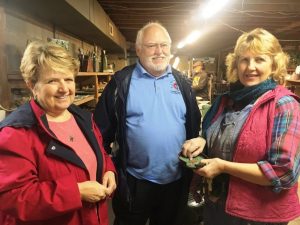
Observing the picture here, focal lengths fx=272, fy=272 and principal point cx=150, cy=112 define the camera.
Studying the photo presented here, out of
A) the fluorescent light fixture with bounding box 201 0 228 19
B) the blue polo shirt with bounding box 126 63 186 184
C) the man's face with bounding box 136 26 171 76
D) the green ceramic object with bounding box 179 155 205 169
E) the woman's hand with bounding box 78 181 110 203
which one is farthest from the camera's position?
the fluorescent light fixture with bounding box 201 0 228 19

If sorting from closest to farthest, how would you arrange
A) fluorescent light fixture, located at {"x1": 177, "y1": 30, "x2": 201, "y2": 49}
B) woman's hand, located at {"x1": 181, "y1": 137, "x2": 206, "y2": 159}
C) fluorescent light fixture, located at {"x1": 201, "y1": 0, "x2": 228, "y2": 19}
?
woman's hand, located at {"x1": 181, "y1": 137, "x2": 206, "y2": 159}, fluorescent light fixture, located at {"x1": 201, "y1": 0, "x2": 228, "y2": 19}, fluorescent light fixture, located at {"x1": 177, "y1": 30, "x2": 201, "y2": 49}

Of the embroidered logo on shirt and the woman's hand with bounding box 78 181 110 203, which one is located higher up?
the embroidered logo on shirt

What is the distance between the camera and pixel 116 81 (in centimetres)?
176

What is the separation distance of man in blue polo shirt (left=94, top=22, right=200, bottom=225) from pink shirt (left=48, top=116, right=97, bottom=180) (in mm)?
456

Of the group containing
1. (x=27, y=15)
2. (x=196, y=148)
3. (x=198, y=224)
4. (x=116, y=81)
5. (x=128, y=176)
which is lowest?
(x=198, y=224)

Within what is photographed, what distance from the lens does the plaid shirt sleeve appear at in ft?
3.90

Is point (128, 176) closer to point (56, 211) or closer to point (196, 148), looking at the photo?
point (196, 148)

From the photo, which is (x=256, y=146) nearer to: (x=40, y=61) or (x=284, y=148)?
(x=284, y=148)

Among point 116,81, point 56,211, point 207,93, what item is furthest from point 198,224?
point 207,93

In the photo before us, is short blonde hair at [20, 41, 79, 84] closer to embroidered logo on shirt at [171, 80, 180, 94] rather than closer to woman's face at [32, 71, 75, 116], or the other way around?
woman's face at [32, 71, 75, 116]

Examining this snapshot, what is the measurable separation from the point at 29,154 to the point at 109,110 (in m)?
0.78

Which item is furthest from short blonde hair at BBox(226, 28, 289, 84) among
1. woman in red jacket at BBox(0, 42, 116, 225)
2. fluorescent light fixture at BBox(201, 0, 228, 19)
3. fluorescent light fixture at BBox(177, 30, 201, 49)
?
fluorescent light fixture at BBox(177, 30, 201, 49)

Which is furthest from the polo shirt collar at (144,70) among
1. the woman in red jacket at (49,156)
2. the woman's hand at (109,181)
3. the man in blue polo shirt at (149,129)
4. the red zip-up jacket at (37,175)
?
the red zip-up jacket at (37,175)

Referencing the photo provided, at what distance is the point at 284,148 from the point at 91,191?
85 centimetres
